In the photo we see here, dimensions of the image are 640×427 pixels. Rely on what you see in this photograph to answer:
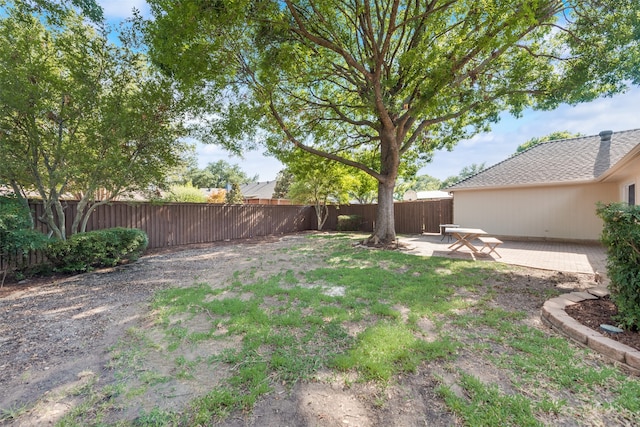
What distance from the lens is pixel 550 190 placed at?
10156 mm

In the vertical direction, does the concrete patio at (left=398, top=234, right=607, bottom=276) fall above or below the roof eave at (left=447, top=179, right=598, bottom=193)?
below

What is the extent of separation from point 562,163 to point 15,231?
16491 mm

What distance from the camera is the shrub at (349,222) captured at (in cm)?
1523

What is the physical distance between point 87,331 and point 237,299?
1.73m

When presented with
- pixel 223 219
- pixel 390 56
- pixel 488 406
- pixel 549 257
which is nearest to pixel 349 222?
pixel 223 219

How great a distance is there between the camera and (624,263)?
9.24 feet

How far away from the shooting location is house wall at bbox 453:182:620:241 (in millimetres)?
9422

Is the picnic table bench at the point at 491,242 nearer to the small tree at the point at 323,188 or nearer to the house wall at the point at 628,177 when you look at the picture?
the house wall at the point at 628,177

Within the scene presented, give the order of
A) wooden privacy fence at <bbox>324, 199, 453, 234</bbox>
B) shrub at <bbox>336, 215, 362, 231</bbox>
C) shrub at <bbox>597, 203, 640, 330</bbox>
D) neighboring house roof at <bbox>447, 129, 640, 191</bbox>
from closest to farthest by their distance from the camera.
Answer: shrub at <bbox>597, 203, 640, 330</bbox> → neighboring house roof at <bbox>447, 129, 640, 191</bbox> → wooden privacy fence at <bbox>324, 199, 453, 234</bbox> → shrub at <bbox>336, 215, 362, 231</bbox>

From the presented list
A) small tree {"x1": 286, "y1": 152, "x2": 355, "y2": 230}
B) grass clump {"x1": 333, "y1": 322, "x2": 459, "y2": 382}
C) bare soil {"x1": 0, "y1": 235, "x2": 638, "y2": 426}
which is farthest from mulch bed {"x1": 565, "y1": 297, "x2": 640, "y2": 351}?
Result: small tree {"x1": 286, "y1": 152, "x2": 355, "y2": 230}

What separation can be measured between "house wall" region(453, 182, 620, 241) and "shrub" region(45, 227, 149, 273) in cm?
1283

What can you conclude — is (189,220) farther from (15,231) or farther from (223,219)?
(15,231)

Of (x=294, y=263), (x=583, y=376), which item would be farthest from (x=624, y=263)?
Answer: (x=294, y=263)

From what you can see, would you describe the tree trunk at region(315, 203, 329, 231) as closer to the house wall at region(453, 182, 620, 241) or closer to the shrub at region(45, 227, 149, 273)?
the house wall at region(453, 182, 620, 241)
